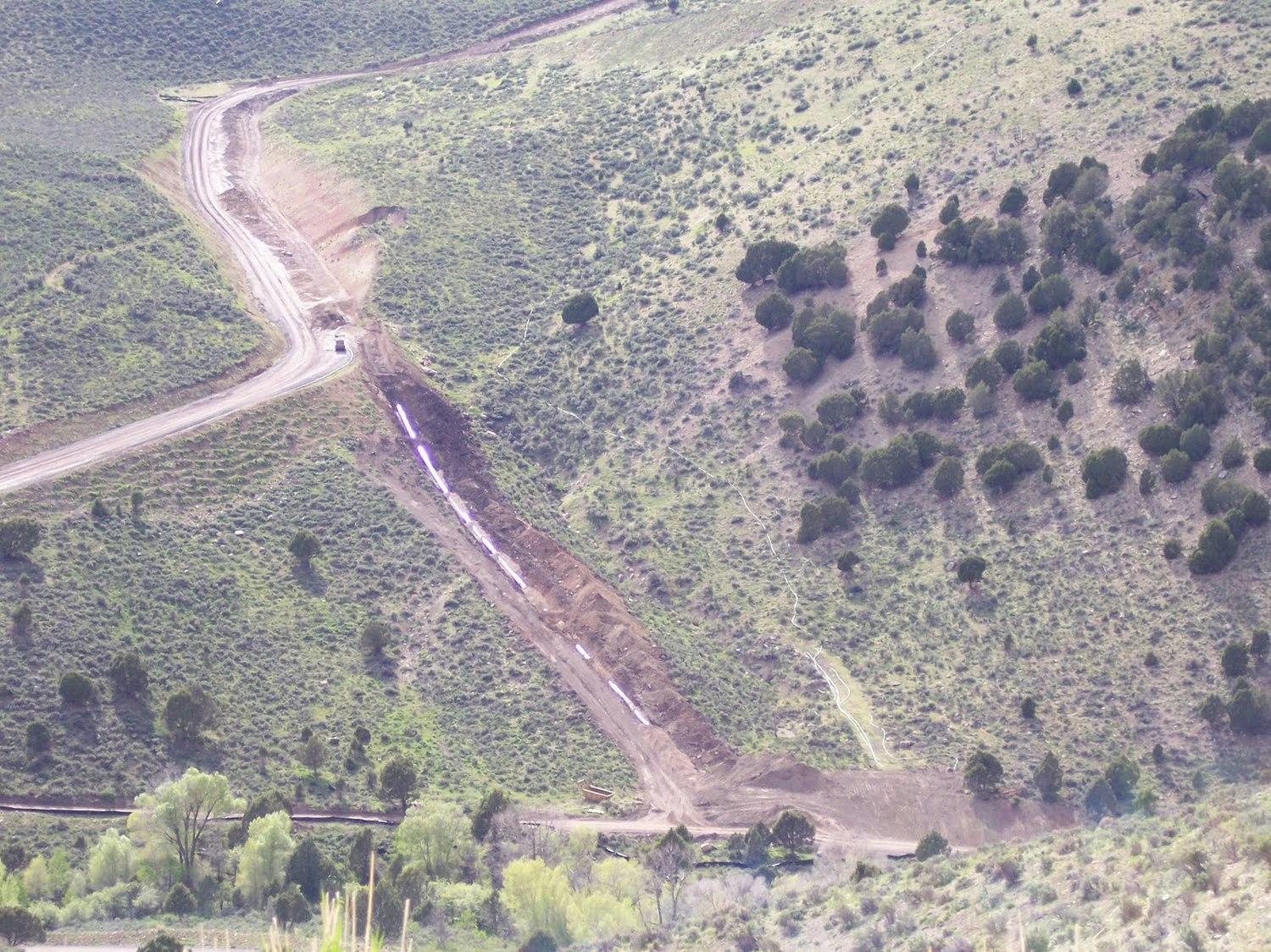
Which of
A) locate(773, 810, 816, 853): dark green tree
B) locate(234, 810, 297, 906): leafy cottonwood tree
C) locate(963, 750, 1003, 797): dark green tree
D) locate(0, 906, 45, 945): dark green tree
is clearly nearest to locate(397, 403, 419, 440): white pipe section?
locate(234, 810, 297, 906): leafy cottonwood tree

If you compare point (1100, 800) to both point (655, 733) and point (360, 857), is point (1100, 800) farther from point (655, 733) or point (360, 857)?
point (360, 857)

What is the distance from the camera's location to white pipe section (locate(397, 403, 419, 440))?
69688mm

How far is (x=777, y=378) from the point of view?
68812 mm

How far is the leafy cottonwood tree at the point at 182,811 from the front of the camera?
150ft

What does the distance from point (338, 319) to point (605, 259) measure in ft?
46.9

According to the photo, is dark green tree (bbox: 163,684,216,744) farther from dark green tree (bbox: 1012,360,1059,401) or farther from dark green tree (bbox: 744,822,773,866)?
dark green tree (bbox: 1012,360,1059,401)

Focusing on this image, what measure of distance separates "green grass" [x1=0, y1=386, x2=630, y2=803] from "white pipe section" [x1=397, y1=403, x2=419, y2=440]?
187 inches

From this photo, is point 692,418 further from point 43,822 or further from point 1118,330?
point 43,822

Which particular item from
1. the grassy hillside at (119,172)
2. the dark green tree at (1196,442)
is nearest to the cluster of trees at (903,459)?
the dark green tree at (1196,442)

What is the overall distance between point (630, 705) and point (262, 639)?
13677mm

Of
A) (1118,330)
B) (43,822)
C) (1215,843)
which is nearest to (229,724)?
(43,822)

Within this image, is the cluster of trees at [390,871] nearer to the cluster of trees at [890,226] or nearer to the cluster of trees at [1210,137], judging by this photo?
the cluster of trees at [890,226]

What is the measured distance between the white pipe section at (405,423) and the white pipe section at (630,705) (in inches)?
722

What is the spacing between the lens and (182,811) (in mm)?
46062
